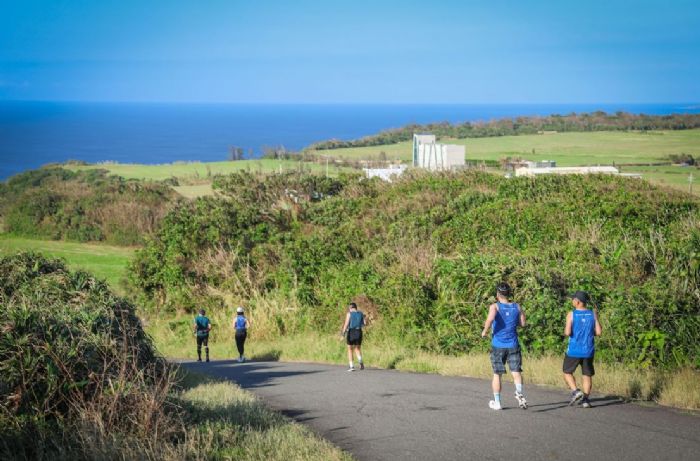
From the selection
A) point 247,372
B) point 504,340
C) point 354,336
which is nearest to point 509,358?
point 504,340

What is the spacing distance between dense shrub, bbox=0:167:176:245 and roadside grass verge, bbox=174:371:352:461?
164ft

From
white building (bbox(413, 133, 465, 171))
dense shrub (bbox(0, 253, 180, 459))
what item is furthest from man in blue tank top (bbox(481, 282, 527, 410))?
white building (bbox(413, 133, 465, 171))

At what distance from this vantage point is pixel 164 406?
374 inches

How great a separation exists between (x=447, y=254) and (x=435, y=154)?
99.4 ft

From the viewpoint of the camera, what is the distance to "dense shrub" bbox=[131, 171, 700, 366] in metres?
16.5

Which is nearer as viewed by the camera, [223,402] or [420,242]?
[223,402]

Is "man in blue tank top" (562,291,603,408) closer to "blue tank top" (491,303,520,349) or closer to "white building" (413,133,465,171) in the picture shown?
"blue tank top" (491,303,520,349)

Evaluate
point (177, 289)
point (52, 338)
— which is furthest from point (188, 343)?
point (52, 338)

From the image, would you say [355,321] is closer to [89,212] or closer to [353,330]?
[353,330]

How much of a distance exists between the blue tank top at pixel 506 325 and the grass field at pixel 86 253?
123ft

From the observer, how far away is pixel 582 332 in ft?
38.1

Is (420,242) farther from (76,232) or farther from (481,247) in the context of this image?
(76,232)

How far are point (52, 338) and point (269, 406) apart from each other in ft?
12.4

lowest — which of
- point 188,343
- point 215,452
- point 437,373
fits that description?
point 188,343
